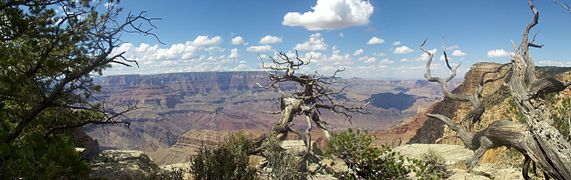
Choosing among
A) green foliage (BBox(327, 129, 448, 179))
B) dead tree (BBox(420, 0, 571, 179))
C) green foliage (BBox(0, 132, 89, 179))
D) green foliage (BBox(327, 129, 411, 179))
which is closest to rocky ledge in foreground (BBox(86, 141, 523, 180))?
dead tree (BBox(420, 0, 571, 179))

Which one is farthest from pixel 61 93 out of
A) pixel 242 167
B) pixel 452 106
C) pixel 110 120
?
pixel 452 106

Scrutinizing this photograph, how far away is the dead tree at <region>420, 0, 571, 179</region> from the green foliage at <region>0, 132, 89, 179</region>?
28.3 feet

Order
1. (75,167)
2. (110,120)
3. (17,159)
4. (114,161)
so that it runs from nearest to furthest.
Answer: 1. (17,159)
2. (75,167)
3. (110,120)
4. (114,161)

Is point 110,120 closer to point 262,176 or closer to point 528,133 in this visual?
point 262,176

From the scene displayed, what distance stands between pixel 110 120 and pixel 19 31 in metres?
3.41

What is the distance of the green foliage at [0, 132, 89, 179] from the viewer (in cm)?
744

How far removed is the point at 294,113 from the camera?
20.2 m

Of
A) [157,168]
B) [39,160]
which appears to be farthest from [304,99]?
[39,160]

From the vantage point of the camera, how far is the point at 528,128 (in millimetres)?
8539

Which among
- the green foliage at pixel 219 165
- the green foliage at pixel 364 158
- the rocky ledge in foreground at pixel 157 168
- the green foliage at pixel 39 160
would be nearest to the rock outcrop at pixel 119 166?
the rocky ledge in foreground at pixel 157 168

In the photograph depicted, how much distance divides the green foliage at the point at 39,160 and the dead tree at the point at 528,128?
862cm

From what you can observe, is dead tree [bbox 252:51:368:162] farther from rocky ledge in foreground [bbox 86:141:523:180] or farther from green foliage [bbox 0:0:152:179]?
green foliage [bbox 0:0:152:179]

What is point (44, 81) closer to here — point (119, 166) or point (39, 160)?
point (39, 160)

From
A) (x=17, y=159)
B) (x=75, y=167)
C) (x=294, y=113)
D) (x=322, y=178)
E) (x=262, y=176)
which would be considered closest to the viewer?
(x=17, y=159)
